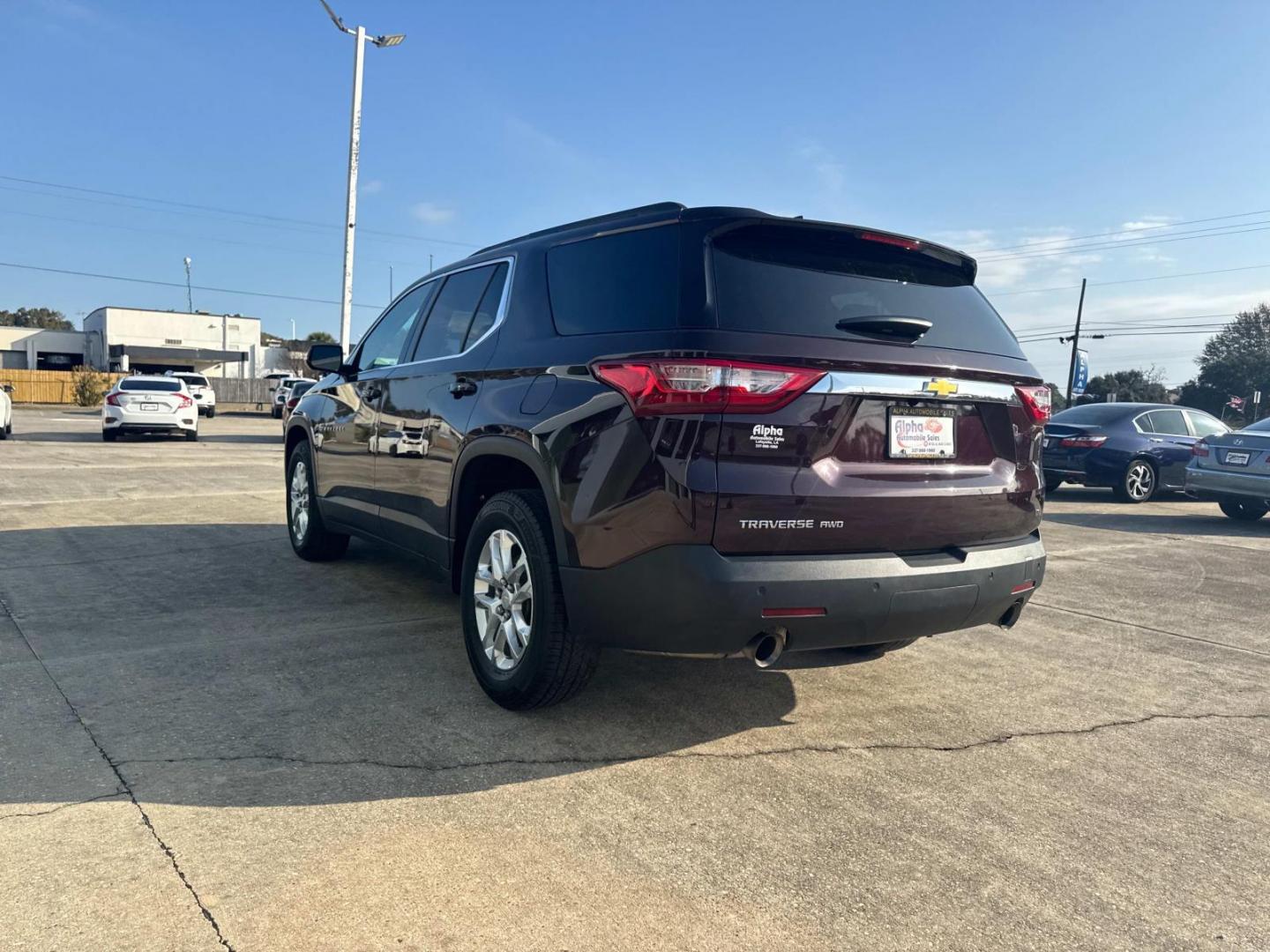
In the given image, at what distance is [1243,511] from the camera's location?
11984mm

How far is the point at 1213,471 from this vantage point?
36.6 feet

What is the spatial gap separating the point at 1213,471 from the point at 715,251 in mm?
10206

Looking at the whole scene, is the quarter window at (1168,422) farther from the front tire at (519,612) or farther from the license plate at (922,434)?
the front tire at (519,612)

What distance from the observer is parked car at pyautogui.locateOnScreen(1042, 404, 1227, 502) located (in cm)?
1296

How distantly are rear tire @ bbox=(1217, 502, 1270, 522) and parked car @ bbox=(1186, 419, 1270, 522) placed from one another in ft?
0.49

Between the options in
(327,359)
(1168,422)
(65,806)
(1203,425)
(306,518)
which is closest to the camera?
(65,806)

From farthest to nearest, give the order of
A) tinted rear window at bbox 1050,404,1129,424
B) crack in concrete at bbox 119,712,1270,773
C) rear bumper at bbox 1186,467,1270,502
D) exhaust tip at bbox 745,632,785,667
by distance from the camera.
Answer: tinted rear window at bbox 1050,404,1129,424
rear bumper at bbox 1186,467,1270,502
crack in concrete at bbox 119,712,1270,773
exhaust tip at bbox 745,632,785,667

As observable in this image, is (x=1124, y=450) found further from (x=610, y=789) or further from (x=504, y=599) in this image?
(x=610, y=789)

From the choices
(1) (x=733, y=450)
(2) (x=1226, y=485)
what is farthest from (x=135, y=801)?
(2) (x=1226, y=485)

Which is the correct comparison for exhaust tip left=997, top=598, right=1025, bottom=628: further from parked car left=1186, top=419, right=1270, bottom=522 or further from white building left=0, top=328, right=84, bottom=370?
white building left=0, top=328, right=84, bottom=370

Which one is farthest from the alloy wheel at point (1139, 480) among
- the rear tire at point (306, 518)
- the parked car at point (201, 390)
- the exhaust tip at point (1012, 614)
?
the parked car at point (201, 390)

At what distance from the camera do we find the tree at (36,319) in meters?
109

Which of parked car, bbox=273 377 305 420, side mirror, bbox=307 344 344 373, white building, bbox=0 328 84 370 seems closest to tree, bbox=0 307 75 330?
white building, bbox=0 328 84 370

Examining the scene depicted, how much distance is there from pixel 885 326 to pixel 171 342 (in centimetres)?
6905
